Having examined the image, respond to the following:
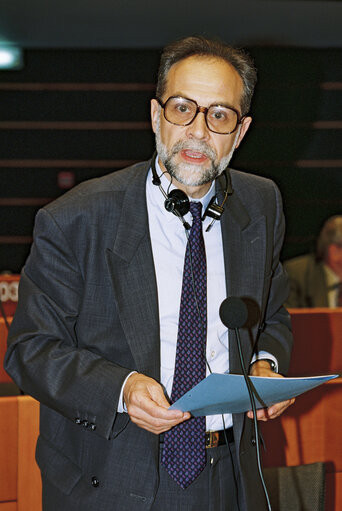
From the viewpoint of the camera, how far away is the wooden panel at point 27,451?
77.4 inches

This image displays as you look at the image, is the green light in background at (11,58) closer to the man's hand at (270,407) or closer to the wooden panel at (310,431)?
the wooden panel at (310,431)

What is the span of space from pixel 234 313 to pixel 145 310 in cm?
26

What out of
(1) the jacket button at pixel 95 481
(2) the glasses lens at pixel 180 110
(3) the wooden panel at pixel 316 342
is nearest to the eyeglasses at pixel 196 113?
(2) the glasses lens at pixel 180 110

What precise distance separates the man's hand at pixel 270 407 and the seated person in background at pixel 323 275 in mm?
2817

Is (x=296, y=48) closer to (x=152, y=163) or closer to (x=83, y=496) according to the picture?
(x=152, y=163)

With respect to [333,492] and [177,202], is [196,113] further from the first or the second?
[333,492]

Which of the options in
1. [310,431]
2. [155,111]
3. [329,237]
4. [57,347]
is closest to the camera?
[57,347]

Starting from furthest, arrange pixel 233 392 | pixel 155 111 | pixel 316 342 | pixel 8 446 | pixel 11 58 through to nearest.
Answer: pixel 11 58 < pixel 316 342 < pixel 8 446 < pixel 155 111 < pixel 233 392

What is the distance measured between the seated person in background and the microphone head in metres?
3.16

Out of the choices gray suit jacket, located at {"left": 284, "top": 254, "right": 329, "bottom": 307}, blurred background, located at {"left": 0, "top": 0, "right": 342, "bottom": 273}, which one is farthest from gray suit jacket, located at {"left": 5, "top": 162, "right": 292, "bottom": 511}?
blurred background, located at {"left": 0, "top": 0, "right": 342, "bottom": 273}

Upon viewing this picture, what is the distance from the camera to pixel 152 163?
168 centimetres

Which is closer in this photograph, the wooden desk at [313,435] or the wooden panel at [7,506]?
the wooden panel at [7,506]

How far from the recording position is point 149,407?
1299 millimetres

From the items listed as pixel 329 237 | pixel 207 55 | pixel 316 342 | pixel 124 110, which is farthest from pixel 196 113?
pixel 124 110
